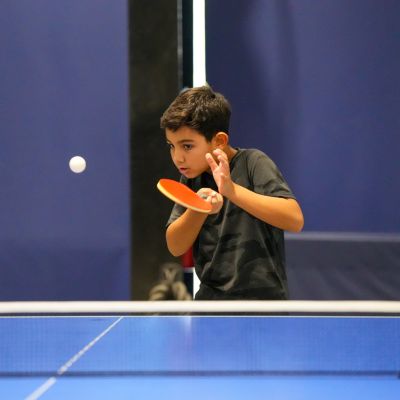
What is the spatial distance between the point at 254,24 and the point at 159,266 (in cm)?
151

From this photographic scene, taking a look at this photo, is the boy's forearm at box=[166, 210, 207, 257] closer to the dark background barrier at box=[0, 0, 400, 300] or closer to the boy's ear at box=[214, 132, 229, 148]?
the boy's ear at box=[214, 132, 229, 148]

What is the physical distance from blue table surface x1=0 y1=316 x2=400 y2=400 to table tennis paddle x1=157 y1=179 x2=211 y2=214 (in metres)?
0.34

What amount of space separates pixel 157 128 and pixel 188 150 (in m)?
1.80

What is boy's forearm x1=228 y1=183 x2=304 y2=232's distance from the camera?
178cm

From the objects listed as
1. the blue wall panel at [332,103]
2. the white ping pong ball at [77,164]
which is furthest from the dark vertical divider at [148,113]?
the blue wall panel at [332,103]

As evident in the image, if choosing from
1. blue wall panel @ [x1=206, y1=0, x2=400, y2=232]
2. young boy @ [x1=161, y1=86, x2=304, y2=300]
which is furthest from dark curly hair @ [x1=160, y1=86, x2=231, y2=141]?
blue wall panel @ [x1=206, y1=0, x2=400, y2=232]

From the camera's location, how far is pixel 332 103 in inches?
148

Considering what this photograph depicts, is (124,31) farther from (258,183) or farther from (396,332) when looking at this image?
(396,332)

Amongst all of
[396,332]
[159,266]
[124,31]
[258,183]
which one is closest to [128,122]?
[124,31]

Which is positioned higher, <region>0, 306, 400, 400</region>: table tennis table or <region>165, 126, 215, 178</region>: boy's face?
<region>165, 126, 215, 178</region>: boy's face

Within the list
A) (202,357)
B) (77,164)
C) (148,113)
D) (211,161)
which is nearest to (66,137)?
(77,164)

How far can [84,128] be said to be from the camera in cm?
362

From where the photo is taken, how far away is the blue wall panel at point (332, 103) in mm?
3742

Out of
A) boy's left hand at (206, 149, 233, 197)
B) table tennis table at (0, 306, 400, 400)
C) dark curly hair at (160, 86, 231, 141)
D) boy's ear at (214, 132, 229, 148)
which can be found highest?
dark curly hair at (160, 86, 231, 141)
